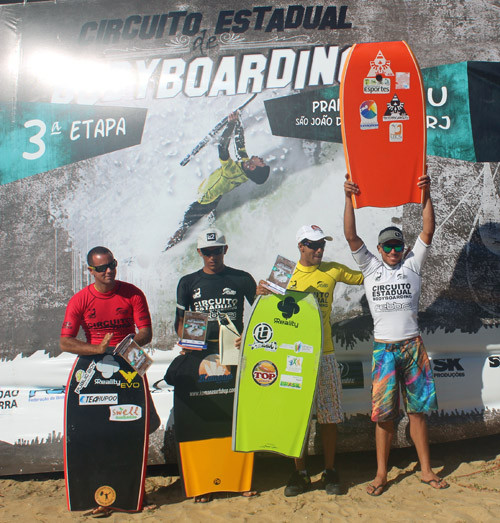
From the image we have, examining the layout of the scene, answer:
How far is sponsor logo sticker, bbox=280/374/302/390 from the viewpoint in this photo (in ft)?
10.2

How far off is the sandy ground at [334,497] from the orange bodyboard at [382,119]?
184 cm

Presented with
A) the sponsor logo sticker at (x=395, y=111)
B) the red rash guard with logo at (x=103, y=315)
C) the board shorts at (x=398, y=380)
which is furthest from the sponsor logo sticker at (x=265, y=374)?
the sponsor logo sticker at (x=395, y=111)

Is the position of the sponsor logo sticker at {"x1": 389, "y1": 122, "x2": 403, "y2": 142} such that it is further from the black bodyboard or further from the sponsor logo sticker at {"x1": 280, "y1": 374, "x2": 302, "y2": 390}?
the black bodyboard

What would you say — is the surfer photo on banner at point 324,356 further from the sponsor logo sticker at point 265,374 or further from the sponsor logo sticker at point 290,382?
the sponsor logo sticker at point 265,374

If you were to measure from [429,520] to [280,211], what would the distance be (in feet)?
7.16

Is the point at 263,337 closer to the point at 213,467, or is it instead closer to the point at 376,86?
the point at 213,467

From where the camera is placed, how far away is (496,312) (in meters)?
3.76

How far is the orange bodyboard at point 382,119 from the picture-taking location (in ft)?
10.8

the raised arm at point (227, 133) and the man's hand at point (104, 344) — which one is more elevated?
the raised arm at point (227, 133)

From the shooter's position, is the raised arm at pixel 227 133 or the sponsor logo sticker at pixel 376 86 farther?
the raised arm at pixel 227 133

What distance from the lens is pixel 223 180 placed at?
380cm

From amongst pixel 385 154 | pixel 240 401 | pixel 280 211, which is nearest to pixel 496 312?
pixel 385 154

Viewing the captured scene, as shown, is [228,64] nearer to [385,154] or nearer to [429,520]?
[385,154]

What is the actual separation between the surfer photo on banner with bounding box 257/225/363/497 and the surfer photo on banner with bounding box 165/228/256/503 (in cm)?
27
